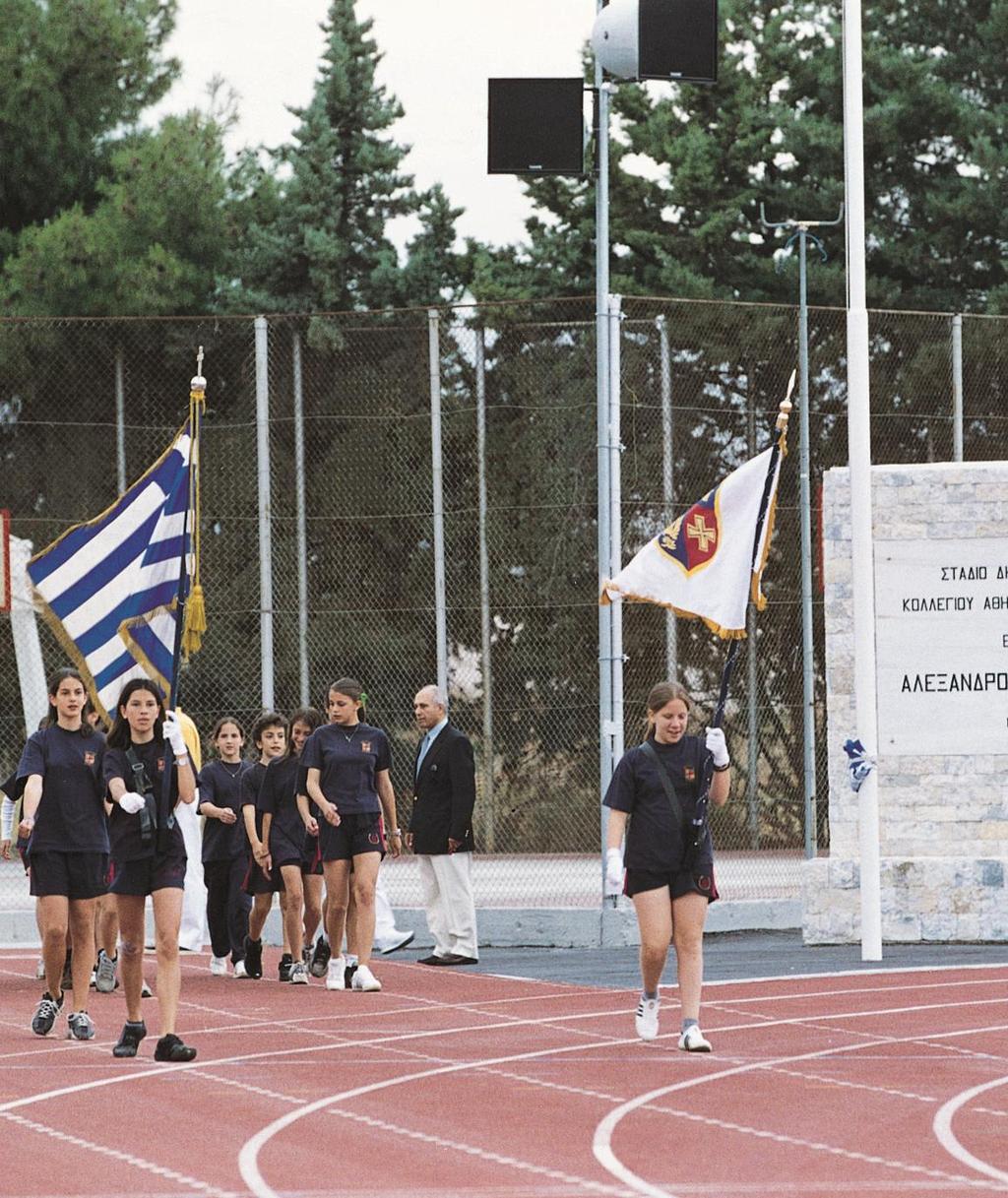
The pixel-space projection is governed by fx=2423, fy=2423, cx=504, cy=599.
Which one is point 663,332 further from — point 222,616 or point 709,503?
point 709,503

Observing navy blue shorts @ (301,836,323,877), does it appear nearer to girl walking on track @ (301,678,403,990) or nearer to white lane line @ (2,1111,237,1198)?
girl walking on track @ (301,678,403,990)

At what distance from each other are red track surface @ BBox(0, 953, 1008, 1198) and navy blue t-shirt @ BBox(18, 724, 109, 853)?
3.41 ft

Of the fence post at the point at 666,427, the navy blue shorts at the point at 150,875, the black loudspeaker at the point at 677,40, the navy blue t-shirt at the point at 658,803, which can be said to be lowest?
the navy blue shorts at the point at 150,875

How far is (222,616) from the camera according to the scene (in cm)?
2297

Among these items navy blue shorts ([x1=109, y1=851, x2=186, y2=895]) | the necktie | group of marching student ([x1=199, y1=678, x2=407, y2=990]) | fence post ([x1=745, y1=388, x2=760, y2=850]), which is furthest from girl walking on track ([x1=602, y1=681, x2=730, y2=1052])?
fence post ([x1=745, y1=388, x2=760, y2=850])

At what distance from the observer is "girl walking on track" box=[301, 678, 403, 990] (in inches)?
587

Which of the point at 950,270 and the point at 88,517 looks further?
the point at 950,270

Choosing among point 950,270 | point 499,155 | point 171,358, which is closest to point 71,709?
point 499,155

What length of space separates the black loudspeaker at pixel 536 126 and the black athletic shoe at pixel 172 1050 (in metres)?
8.50

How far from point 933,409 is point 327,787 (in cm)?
1157

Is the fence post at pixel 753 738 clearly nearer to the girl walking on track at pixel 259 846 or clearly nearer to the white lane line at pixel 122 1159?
the girl walking on track at pixel 259 846

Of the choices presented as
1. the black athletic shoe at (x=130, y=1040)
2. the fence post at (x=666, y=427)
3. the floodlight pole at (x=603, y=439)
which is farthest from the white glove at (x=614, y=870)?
the fence post at (x=666, y=427)

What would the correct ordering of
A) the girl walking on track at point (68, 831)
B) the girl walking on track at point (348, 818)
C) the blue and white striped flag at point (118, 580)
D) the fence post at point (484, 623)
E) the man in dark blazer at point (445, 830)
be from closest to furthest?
the girl walking on track at point (68, 831) < the girl walking on track at point (348, 818) < the blue and white striped flag at point (118, 580) < the man in dark blazer at point (445, 830) < the fence post at point (484, 623)

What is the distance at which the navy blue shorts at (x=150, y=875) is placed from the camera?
11586 mm
